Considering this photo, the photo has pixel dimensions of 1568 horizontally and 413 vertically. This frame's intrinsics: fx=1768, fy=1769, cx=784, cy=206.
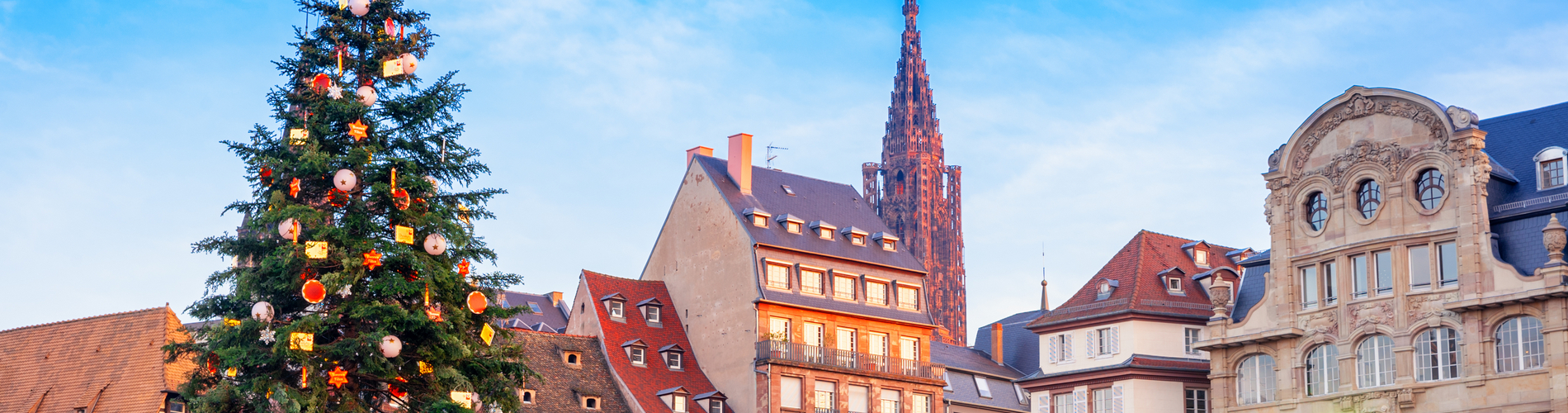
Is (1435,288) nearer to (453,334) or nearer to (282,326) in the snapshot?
(453,334)

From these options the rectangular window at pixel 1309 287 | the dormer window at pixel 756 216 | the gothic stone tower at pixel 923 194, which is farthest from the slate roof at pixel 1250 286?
the gothic stone tower at pixel 923 194

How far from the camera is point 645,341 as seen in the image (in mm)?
73625

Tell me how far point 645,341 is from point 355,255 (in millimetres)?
36291

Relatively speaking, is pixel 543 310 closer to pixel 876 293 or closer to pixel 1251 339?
pixel 876 293

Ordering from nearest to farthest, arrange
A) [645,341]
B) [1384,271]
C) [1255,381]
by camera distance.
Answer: [1384,271] < [1255,381] < [645,341]

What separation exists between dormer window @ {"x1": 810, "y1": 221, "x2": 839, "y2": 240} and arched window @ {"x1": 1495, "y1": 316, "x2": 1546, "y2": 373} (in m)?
32.4

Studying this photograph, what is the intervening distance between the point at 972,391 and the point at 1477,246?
111 feet

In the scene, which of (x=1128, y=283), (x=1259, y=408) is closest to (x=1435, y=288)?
(x=1259, y=408)

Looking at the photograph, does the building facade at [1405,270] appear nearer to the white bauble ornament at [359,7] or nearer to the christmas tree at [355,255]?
the christmas tree at [355,255]

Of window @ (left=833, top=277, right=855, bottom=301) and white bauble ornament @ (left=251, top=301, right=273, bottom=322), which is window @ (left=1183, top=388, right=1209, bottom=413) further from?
white bauble ornament @ (left=251, top=301, right=273, bottom=322)

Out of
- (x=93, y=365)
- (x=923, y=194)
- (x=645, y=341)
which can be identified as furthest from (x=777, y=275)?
(x=923, y=194)

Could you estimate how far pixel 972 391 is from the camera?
83500mm

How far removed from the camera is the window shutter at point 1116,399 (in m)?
63.8

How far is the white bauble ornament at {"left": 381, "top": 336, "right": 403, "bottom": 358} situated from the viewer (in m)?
36.6
